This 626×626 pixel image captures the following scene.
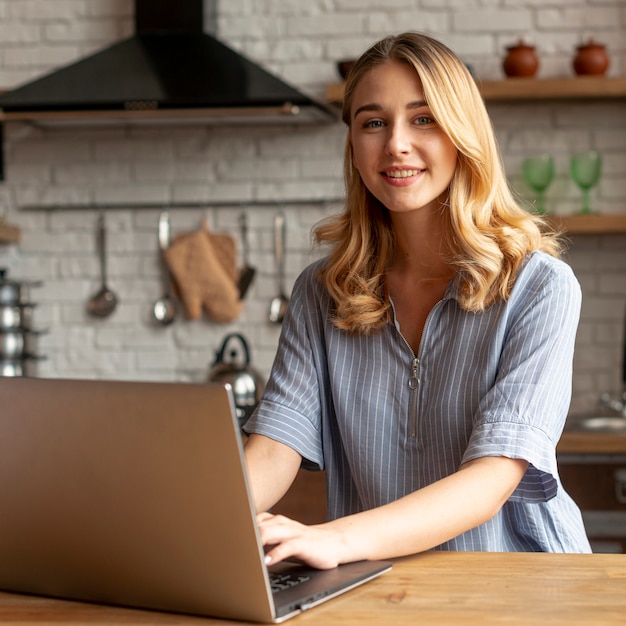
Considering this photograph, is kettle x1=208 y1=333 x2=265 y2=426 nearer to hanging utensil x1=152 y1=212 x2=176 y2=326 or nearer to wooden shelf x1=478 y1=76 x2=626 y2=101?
hanging utensil x1=152 y1=212 x2=176 y2=326

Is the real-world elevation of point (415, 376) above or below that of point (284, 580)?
above

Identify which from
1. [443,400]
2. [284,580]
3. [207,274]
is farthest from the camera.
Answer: [207,274]

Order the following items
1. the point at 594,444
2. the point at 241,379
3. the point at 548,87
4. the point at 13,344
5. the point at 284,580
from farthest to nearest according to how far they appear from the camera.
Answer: the point at 13,344
the point at 548,87
the point at 241,379
the point at 594,444
the point at 284,580

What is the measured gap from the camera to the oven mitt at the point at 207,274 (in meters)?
3.61

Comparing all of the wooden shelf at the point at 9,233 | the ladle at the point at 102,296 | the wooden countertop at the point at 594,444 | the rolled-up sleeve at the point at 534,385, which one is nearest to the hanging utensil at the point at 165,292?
the ladle at the point at 102,296

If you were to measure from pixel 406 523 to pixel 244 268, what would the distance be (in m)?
2.44

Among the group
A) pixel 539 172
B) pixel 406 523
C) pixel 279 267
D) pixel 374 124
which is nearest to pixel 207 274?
pixel 279 267

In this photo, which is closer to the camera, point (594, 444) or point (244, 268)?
point (594, 444)

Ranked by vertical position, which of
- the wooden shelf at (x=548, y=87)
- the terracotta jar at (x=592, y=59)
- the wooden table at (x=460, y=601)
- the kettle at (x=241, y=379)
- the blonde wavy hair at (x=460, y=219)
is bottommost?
the kettle at (x=241, y=379)

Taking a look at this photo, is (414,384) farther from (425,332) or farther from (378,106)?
(378,106)

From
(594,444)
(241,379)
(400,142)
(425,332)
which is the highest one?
(400,142)

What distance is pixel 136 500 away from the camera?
38.8 inches

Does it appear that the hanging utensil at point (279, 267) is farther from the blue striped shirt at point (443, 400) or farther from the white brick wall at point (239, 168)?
the blue striped shirt at point (443, 400)

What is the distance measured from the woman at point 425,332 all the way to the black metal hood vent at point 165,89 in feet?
4.67
